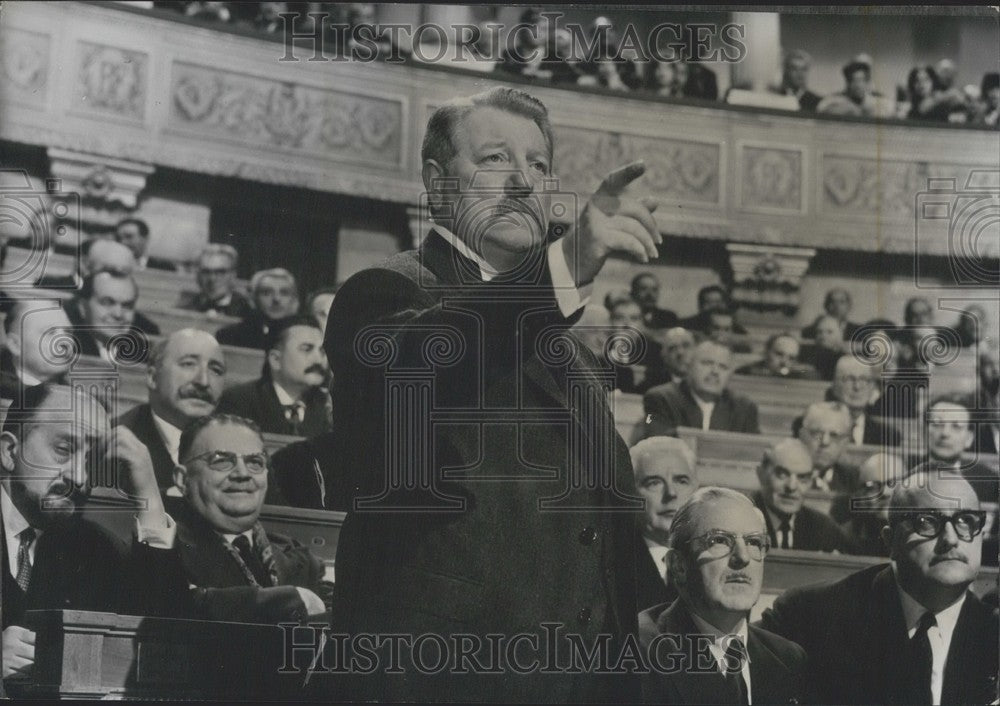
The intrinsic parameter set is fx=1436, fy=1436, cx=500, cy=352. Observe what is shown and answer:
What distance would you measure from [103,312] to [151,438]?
62cm

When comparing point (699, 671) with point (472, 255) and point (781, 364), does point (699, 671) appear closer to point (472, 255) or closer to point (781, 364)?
point (781, 364)

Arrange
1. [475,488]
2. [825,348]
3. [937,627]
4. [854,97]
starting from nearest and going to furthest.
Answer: [475,488] < [937,627] < [825,348] < [854,97]

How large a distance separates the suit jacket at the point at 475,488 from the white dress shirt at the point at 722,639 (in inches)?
13.1

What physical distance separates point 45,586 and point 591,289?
2790 millimetres

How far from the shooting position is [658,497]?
6.46 metres

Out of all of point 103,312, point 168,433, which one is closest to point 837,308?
point 168,433

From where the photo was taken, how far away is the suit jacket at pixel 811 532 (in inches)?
257

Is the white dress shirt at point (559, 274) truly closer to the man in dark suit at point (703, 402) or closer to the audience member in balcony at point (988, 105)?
the man in dark suit at point (703, 402)

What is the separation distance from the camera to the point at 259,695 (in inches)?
248

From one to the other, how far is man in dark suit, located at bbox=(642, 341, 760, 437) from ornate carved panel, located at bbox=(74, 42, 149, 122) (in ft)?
8.92

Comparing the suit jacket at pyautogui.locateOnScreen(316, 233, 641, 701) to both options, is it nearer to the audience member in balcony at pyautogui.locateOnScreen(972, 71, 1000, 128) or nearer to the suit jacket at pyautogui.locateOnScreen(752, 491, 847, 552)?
the suit jacket at pyautogui.locateOnScreen(752, 491, 847, 552)

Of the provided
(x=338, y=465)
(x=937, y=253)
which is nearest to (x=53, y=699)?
(x=338, y=465)

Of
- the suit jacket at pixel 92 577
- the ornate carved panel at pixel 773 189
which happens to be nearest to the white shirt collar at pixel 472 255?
the ornate carved panel at pixel 773 189

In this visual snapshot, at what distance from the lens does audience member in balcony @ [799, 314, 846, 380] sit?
262 inches
